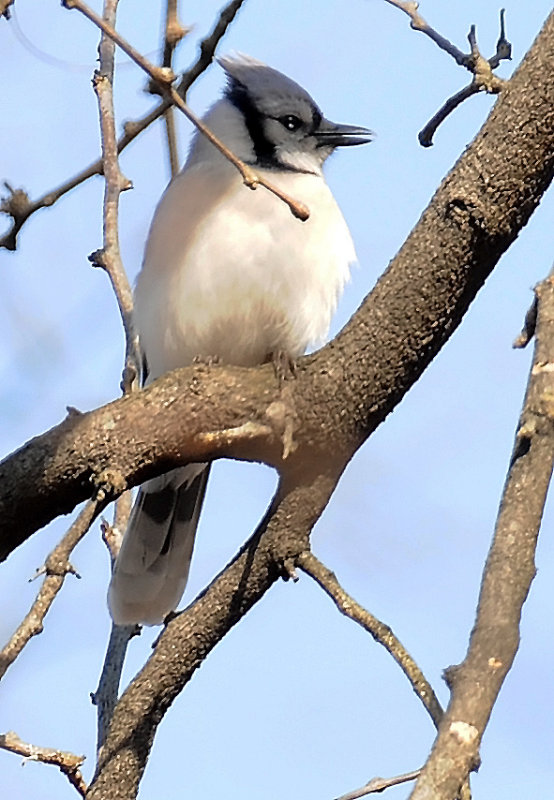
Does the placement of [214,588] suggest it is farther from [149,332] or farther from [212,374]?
[149,332]

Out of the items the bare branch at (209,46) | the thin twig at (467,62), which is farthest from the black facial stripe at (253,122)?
the thin twig at (467,62)

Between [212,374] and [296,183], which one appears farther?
[296,183]

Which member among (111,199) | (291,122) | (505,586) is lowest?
(505,586)

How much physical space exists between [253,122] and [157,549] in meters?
1.43

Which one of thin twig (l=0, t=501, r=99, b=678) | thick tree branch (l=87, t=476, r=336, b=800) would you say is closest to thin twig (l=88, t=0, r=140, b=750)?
thick tree branch (l=87, t=476, r=336, b=800)

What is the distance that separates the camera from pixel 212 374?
276 cm

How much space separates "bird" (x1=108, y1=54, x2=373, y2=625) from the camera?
377cm

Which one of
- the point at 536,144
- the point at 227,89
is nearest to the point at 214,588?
the point at 536,144

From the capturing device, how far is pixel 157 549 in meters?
4.08

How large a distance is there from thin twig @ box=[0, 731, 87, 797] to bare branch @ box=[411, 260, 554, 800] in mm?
1071

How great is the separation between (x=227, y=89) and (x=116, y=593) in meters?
1.80

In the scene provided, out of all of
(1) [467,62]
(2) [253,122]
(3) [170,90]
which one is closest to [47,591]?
(3) [170,90]

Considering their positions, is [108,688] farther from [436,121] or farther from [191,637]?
[436,121]

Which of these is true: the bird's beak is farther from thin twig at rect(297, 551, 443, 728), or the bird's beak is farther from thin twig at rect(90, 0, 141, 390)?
thin twig at rect(297, 551, 443, 728)
